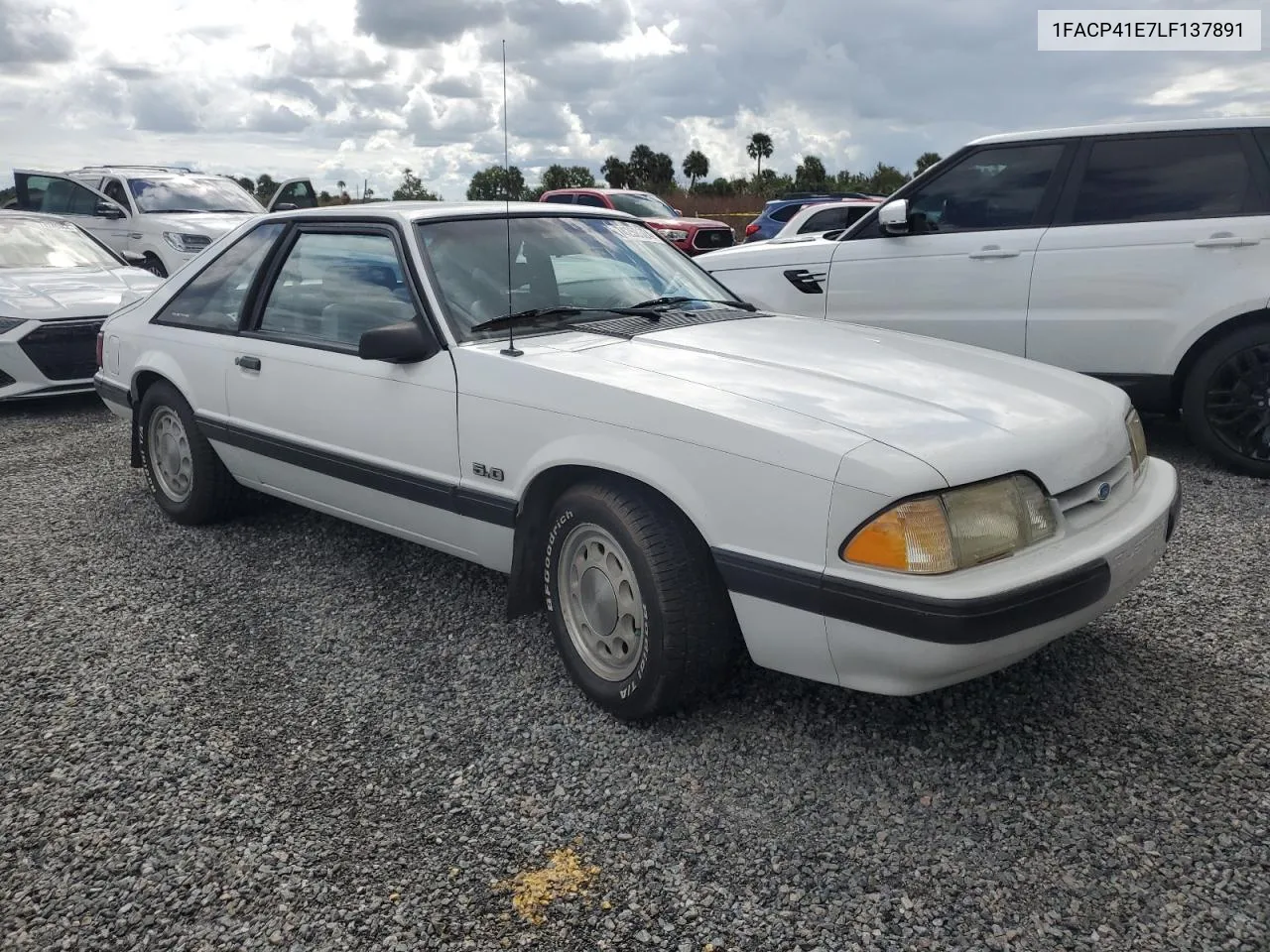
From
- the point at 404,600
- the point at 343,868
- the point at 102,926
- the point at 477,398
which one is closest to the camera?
the point at 102,926

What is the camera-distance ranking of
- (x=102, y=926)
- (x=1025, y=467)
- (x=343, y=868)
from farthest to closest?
(x=1025, y=467)
(x=343, y=868)
(x=102, y=926)

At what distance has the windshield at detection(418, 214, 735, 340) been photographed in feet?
11.3

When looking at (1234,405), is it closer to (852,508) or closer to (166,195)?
(852,508)

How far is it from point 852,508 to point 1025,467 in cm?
48

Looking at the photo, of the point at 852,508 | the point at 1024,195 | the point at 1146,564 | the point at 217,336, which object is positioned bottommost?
the point at 1146,564

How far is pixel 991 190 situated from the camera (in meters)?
5.63

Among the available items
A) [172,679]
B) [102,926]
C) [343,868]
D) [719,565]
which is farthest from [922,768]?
[172,679]

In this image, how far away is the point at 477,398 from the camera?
313cm

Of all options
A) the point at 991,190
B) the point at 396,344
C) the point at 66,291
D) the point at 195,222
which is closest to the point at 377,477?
the point at 396,344

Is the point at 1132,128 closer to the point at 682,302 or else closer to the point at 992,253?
the point at 992,253

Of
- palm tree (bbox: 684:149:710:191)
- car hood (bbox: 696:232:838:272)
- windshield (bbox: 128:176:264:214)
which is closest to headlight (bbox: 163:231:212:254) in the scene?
windshield (bbox: 128:176:264:214)

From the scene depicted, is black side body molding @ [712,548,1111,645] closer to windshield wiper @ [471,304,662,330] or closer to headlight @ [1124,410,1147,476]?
headlight @ [1124,410,1147,476]

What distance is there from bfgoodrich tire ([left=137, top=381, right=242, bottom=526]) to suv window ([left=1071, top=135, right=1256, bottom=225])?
4.38 m

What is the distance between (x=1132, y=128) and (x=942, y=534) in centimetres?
399
